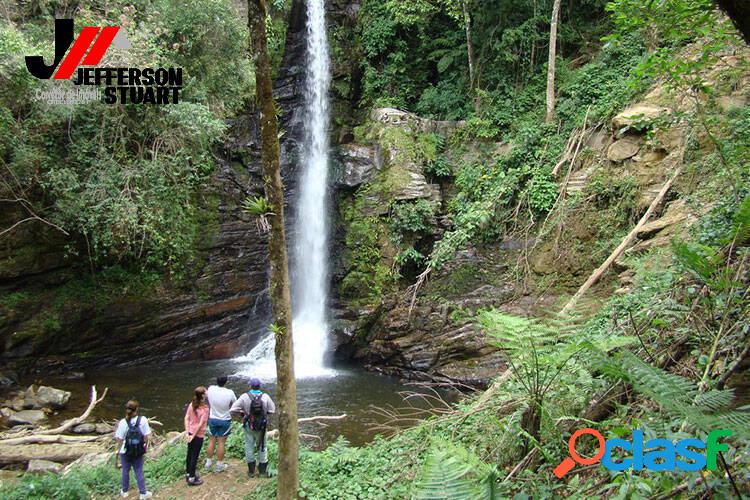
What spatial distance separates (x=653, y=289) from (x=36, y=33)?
13.8 m

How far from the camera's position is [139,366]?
41.8 ft

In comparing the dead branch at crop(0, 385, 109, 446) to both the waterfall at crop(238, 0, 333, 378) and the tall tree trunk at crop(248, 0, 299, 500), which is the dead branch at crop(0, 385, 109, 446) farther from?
the tall tree trunk at crop(248, 0, 299, 500)

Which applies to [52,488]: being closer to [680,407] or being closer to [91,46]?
[680,407]

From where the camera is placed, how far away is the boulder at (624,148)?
1118 centimetres

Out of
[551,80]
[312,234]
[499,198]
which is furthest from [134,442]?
[551,80]

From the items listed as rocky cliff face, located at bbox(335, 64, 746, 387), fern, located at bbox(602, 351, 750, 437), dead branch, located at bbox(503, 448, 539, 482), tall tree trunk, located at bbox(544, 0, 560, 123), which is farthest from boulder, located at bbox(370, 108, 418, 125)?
fern, located at bbox(602, 351, 750, 437)

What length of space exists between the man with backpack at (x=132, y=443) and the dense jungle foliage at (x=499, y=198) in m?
0.60

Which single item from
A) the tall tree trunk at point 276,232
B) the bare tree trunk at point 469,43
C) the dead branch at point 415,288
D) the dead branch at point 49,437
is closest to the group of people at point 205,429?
the tall tree trunk at point 276,232

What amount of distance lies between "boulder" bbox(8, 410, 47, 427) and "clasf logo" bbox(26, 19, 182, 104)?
6.98 meters

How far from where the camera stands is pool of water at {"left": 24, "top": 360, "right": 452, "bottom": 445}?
369 inches

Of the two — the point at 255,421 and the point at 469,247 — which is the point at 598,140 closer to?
the point at 469,247

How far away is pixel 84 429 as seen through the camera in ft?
28.6

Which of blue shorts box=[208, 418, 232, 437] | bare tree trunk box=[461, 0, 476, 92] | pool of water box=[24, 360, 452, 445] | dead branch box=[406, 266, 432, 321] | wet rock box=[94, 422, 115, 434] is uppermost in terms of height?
bare tree trunk box=[461, 0, 476, 92]

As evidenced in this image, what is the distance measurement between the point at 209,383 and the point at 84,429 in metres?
3.14
